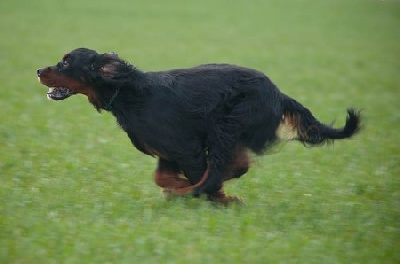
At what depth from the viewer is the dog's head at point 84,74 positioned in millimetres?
6508

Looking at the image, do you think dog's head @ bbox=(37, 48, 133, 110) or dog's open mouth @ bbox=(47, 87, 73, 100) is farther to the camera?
dog's open mouth @ bbox=(47, 87, 73, 100)

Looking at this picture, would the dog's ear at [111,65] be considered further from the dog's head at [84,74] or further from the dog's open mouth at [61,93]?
the dog's open mouth at [61,93]

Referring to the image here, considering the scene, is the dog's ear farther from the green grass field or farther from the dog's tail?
the dog's tail

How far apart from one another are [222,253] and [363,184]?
3.41 metres

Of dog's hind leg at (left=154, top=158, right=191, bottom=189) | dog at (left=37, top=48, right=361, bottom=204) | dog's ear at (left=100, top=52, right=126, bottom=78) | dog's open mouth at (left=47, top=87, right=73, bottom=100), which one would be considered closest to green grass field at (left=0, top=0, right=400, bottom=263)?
dog's hind leg at (left=154, top=158, right=191, bottom=189)

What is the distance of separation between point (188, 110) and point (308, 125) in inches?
51.0

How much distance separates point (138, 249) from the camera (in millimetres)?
5027

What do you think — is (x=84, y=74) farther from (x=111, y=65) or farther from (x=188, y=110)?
(x=188, y=110)

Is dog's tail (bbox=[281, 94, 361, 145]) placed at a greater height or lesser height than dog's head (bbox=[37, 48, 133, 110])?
lesser

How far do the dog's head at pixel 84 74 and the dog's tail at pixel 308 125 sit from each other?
5.47 ft

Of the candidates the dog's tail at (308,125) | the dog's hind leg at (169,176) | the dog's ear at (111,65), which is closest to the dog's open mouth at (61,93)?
the dog's ear at (111,65)

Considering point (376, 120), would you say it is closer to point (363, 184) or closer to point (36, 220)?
point (363, 184)

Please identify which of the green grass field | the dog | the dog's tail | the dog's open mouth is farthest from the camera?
the dog's tail

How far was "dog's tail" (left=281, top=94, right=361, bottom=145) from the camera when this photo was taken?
6.84 m
